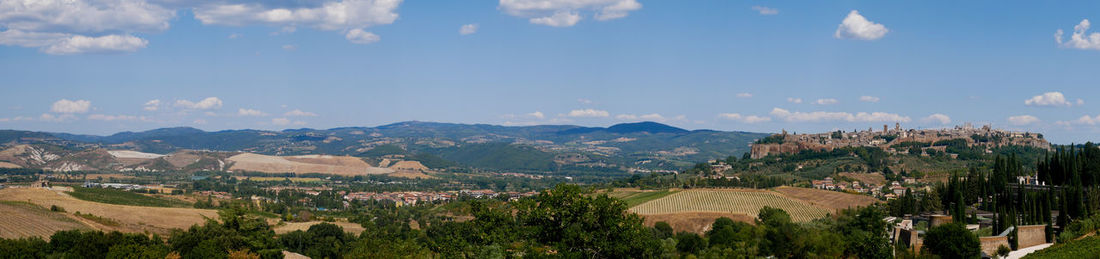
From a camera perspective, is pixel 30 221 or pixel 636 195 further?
pixel 636 195

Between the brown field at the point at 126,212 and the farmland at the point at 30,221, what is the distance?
9.23 feet

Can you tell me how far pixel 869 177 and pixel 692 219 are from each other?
58877mm

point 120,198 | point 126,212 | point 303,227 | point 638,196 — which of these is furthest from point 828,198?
point 120,198

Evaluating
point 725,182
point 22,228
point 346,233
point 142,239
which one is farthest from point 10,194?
point 725,182

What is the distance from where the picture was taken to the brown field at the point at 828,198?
331ft

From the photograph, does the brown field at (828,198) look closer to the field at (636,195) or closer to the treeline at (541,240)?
the field at (636,195)

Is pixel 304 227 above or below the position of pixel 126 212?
below

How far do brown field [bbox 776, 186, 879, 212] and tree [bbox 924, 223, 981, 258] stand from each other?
4725cm

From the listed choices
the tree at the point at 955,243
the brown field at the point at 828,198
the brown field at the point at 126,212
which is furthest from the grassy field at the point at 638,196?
the tree at the point at 955,243

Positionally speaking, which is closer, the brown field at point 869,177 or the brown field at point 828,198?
the brown field at point 828,198

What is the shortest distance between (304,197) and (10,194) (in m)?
58.1

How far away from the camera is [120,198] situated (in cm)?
12081

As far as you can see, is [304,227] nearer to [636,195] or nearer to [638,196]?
[638,196]

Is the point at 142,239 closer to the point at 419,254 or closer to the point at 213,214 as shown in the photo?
the point at 419,254
